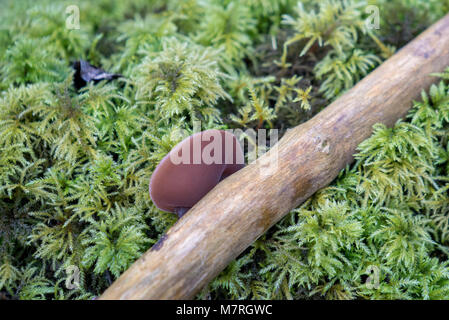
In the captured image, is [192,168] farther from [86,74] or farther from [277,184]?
[86,74]

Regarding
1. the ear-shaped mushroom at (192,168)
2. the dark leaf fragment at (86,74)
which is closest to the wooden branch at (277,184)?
the ear-shaped mushroom at (192,168)

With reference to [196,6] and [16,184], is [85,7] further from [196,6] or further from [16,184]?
[16,184]

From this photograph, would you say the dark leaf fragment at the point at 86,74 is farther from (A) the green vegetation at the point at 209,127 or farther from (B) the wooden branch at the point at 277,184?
(B) the wooden branch at the point at 277,184

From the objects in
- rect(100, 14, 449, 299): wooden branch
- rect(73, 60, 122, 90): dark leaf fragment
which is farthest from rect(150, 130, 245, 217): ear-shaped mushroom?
rect(73, 60, 122, 90): dark leaf fragment

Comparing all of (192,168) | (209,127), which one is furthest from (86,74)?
(192,168)

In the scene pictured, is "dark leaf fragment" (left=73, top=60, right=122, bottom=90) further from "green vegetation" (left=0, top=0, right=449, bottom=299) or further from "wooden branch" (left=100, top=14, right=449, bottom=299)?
"wooden branch" (left=100, top=14, right=449, bottom=299)
